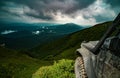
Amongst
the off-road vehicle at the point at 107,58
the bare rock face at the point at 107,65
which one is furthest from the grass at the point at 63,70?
the bare rock face at the point at 107,65

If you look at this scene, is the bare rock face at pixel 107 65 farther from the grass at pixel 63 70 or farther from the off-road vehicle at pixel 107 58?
the grass at pixel 63 70

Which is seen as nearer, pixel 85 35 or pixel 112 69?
pixel 112 69

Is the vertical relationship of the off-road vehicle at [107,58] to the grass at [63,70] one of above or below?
above

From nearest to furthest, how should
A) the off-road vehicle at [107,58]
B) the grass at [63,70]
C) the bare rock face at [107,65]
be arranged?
the off-road vehicle at [107,58] → the bare rock face at [107,65] → the grass at [63,70]

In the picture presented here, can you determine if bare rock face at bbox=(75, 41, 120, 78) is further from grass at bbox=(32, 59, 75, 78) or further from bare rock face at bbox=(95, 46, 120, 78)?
grass at bbox=(32, 59, 75, 78)

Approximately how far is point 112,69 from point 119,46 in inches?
33.9

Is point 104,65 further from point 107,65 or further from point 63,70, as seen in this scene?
point 63,70

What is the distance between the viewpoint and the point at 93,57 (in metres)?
8.59

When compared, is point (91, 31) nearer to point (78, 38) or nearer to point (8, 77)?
point (78, 38)

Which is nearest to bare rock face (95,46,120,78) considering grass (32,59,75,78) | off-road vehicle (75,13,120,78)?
off-road vehicle (75,13,120,78)

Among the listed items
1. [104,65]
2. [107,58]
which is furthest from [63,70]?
[107,58]

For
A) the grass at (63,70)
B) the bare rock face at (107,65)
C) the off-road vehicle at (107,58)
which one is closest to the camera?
the off-road vehicle at (107,58)

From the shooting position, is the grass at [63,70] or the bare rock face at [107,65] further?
the grass at [63,70]

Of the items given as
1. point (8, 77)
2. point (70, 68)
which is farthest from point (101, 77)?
point (8, 77)
